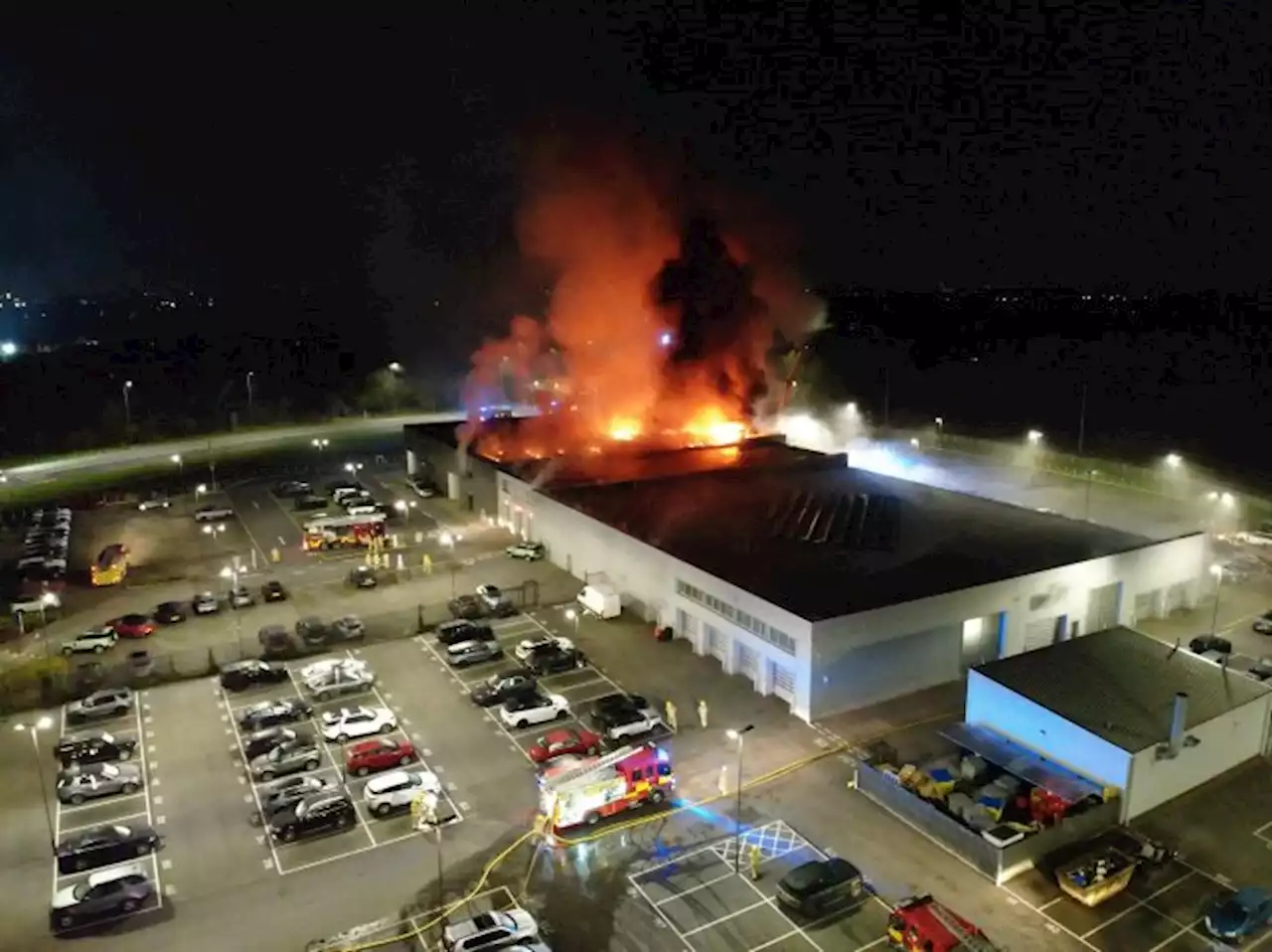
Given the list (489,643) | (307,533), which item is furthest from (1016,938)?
(307,533)

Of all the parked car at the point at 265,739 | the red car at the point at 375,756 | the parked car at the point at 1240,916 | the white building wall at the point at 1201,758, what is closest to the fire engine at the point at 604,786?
the red car at the point at 375,756

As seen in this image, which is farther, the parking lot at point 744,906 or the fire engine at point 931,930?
the parking lot at point 744,906

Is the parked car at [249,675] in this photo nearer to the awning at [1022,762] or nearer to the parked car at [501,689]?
the parked car at [501,689]

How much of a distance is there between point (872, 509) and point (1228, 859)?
17.1m

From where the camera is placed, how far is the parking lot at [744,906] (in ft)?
51.1

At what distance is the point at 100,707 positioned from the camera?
23625 millimetres

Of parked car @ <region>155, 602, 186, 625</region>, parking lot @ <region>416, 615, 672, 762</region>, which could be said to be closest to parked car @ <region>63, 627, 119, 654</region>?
parked car @ <region>155, 602, 186, 625</region>

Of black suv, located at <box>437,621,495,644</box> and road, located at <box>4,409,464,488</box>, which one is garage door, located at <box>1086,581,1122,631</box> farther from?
road, located at <box>4,409,464,488</box>

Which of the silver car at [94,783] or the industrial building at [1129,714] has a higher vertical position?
the industrial building at [1129,714]

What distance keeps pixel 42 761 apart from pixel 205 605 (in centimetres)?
953

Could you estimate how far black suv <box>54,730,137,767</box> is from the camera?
21.3 meters

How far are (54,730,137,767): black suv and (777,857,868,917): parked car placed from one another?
A: 15507mm

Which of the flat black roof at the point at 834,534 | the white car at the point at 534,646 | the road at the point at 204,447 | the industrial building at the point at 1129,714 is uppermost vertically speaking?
the flat black roof at the point at 834,534

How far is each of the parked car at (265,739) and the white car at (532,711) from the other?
474 cm
